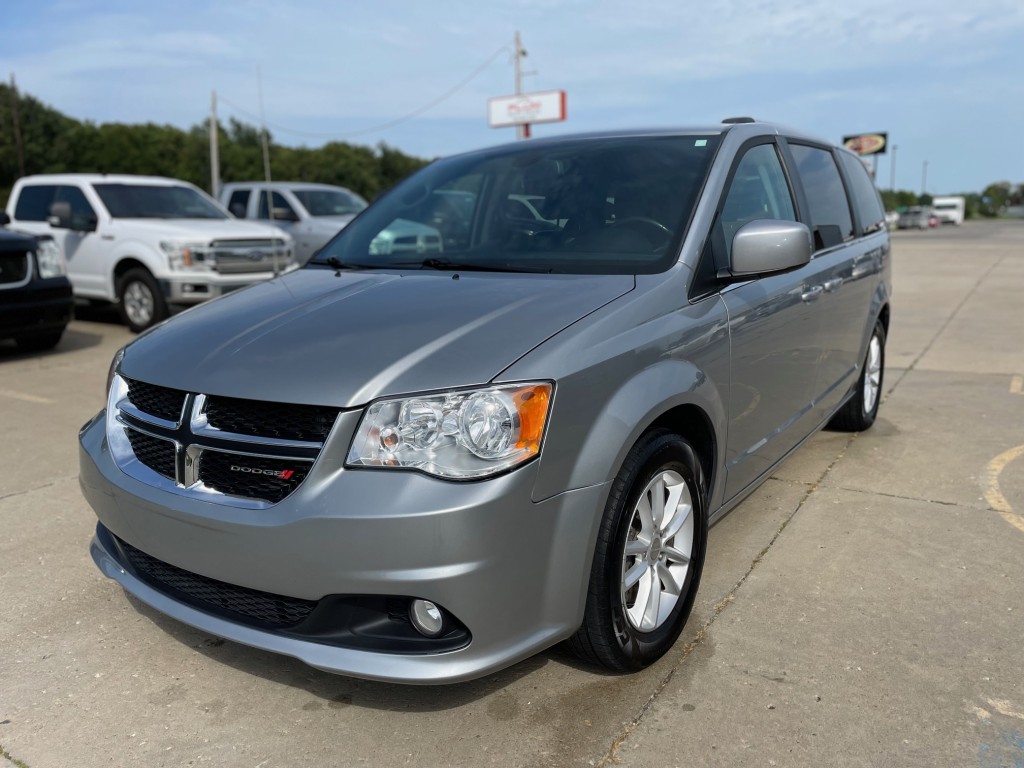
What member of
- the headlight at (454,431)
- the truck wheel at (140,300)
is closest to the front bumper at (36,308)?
the truck wheel at (140,300)

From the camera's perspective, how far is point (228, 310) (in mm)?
3148

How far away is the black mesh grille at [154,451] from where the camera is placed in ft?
8.57

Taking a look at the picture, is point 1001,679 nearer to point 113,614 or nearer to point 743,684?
point 743,684

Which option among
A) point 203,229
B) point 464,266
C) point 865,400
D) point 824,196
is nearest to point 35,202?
point 203,229

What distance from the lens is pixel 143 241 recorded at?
989 cm

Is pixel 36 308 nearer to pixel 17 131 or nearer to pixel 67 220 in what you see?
pixel 67 220

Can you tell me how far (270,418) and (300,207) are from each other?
1175cm

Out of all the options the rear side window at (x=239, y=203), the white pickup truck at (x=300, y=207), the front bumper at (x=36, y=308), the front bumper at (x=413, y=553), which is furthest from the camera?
the rear side window at (x=239, y=203)

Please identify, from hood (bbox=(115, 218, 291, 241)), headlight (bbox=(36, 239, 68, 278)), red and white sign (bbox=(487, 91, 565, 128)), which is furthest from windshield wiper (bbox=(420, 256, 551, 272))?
red and white sign (bbox=(487, 91, 565, 128))

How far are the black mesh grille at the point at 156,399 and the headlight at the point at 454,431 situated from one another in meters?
0.67

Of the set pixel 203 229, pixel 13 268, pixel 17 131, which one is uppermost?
pixel 17 131

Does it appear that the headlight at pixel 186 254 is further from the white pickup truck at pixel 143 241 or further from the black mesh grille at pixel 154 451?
the black mesh grille at pixel 154 451

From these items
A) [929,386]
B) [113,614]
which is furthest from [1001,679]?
[929,386]

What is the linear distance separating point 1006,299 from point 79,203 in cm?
1273
